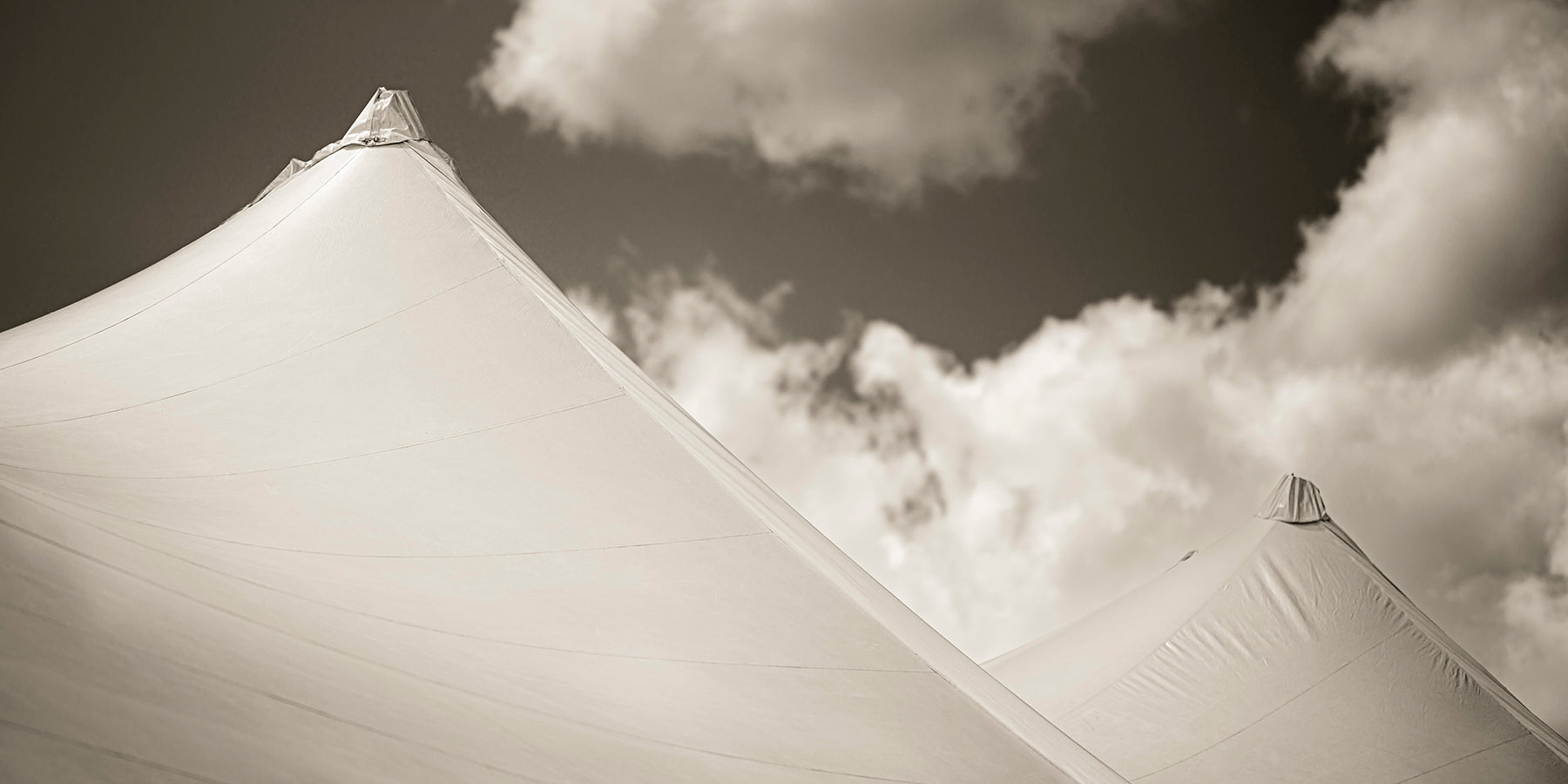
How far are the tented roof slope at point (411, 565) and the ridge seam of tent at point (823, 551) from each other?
2 cm

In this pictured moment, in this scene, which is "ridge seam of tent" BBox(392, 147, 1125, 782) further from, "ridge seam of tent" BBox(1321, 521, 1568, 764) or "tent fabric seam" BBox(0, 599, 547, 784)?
"ridge seam of tent" BBox(1321, 521, 1568, 764)

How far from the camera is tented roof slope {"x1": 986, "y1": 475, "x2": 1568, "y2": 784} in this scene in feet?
20.0

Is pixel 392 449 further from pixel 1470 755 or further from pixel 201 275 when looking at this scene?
pixel 1470 755

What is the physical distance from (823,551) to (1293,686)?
4608 mm

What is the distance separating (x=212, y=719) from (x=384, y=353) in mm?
2039

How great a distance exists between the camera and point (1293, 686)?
6.46m

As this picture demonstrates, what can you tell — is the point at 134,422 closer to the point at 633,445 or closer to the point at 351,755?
the point at 633,445

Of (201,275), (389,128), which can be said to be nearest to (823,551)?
(201,275)

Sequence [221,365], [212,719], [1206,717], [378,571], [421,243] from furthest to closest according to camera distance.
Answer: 1. [1206,717]
2. [421,243]
3. [221,365]
4. [378,571]
5. [212,719]

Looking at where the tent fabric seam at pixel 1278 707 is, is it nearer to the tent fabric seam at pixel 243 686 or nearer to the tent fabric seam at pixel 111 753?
the tent fabric seam at pixel 243 686

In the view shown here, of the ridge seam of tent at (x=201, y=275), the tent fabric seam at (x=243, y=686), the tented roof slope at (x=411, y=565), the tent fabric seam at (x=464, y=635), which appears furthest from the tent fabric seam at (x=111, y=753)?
the ridge seam of tent at (x=201, y=275)

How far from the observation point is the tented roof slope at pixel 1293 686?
609cm

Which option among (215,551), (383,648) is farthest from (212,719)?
(215,551)

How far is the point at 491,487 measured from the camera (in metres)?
3.12
